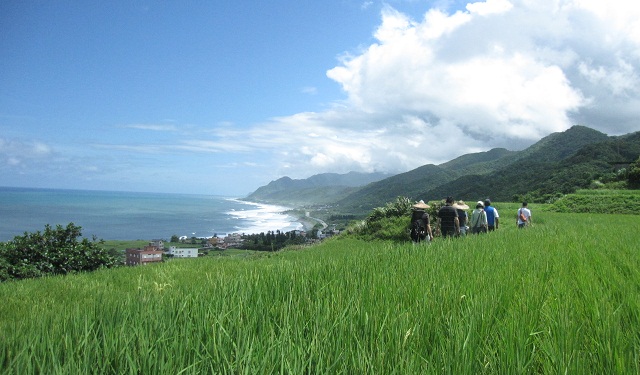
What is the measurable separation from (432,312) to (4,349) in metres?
2.37

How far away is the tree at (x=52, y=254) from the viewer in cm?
1076

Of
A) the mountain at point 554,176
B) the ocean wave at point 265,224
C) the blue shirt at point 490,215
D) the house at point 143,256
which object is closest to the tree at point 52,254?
the house at point 143,256

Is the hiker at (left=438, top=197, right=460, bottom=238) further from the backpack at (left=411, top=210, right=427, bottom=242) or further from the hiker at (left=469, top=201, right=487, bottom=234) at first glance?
the hiker at (left=469, top=201, right=487, bottom=234)

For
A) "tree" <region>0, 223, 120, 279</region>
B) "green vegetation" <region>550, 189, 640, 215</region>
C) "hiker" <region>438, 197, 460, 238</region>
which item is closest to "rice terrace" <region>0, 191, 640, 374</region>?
"hiker" <region>438, 197, 460, 238</region>

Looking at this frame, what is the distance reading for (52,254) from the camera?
11406 mm

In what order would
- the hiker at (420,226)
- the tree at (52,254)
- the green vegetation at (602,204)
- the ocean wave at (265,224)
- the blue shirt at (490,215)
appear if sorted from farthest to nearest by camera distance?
the ocean wave at (265,224) → the green vegetation at (602,204) → the blue shirt at (490,215) → the hiker at (420,226) → the tree at (52,254)

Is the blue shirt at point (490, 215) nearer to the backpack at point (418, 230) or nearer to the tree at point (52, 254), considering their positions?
the backpack at point (418, 230)

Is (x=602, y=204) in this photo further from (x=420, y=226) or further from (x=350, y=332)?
(x=350, y=332)

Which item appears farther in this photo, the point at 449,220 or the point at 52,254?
the point at 449,220

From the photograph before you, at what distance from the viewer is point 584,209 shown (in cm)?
2561

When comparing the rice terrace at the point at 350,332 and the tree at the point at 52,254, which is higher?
the rice terrace at the point at 350,332

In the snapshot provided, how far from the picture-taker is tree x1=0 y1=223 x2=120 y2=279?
10758 millimetres

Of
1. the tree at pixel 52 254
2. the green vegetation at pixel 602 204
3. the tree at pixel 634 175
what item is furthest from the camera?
the tree at pixel 634 175

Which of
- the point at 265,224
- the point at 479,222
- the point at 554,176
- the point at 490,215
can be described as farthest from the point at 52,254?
the point at 265,224
